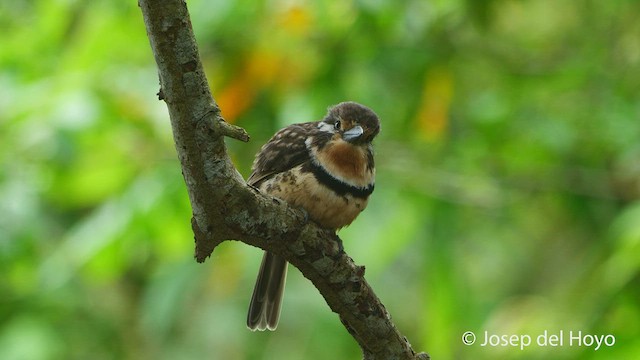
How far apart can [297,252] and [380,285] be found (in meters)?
4.81

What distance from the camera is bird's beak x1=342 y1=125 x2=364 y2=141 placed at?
427 centimetres

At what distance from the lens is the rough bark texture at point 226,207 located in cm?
289

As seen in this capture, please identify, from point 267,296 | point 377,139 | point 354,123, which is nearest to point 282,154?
point 354,123

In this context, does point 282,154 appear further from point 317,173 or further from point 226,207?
point 226,207

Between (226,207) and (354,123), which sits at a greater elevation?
(354,123)

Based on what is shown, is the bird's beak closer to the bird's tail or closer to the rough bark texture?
the bird's tail

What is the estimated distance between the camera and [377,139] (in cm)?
602

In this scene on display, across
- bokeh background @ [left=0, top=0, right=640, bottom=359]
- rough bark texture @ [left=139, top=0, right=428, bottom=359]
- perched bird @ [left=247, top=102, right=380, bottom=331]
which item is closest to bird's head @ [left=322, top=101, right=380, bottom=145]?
perched bird @ [left=247, top=102, right=380, bottom=331]

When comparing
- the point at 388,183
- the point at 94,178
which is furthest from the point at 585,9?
the point at 94,178

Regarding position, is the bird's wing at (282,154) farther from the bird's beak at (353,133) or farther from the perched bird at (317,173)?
the bird's beak at (353,133)

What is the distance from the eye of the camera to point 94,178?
19.5ft

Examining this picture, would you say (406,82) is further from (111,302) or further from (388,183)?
(111,302)

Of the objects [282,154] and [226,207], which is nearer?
[226,207]

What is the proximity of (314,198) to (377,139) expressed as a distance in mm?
2105
